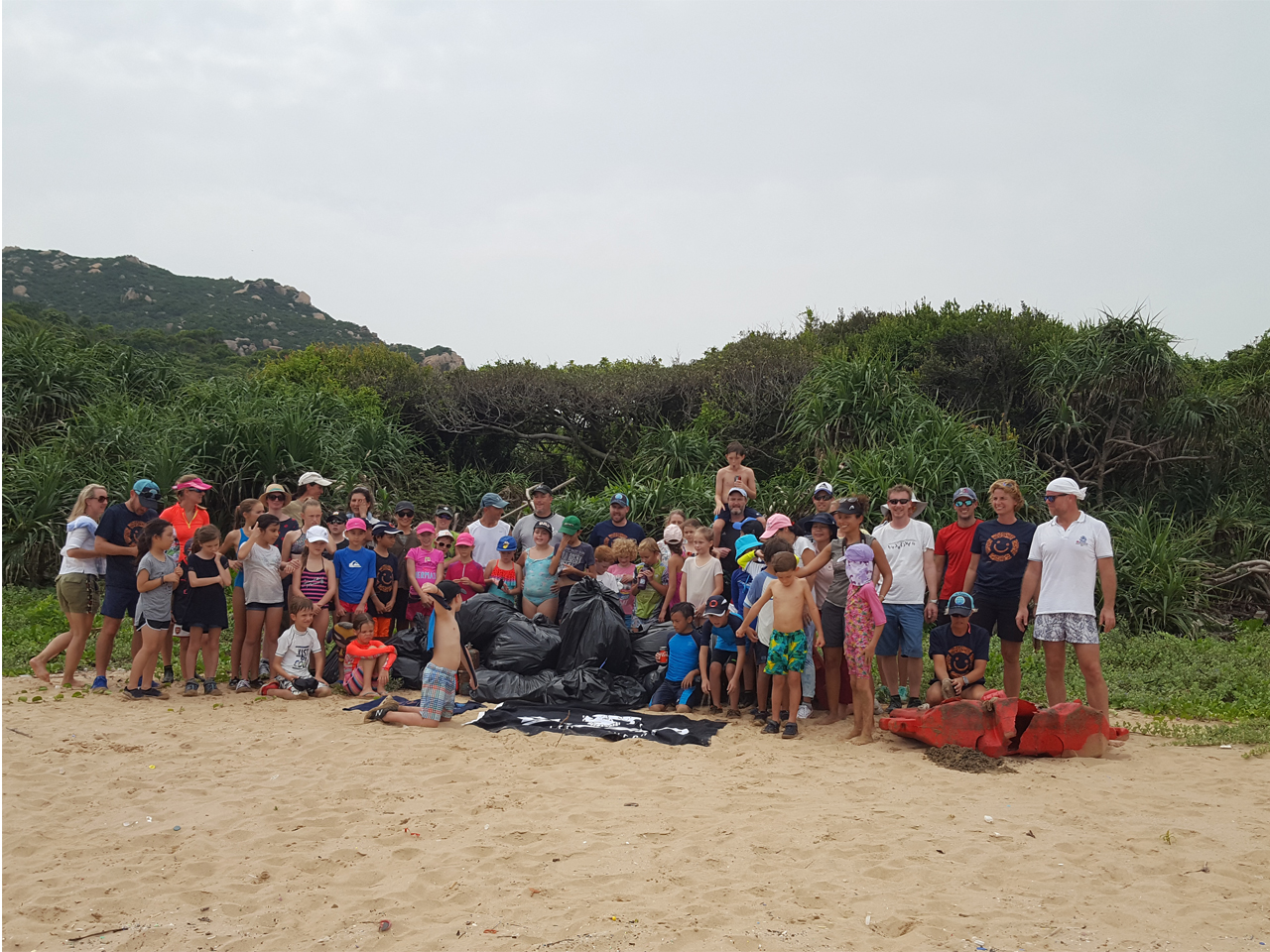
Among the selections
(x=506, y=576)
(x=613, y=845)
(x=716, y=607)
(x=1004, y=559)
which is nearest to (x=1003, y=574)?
(x=1004, y=559)

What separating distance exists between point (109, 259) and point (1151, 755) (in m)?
44.3

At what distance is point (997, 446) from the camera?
10.5 metres

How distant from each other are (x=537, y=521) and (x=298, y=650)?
7.51 ft

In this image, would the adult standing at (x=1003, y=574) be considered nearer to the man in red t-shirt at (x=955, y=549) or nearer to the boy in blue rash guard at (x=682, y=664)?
the man in red t-shirt at (x=955, y=549)

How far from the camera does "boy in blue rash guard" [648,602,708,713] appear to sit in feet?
22.4

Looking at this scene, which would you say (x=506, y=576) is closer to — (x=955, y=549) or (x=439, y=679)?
(x=439, y=679)

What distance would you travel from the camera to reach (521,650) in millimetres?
7297

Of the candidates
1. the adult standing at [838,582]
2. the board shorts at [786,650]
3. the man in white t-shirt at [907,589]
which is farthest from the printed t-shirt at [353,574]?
the man in white t-shirt at [907,589]

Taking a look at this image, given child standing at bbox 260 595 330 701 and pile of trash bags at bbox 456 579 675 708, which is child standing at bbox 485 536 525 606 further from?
child standing at bbox 260 595 330 701

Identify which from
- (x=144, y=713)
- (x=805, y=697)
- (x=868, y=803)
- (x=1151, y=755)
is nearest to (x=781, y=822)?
(x=868, y=803)

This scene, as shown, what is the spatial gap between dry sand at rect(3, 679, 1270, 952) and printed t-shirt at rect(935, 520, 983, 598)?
5.06 ft

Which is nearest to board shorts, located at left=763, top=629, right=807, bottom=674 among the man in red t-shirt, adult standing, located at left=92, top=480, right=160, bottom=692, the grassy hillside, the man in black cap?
the man in red t-shirt

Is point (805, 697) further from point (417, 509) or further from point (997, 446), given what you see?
point (417, 509)

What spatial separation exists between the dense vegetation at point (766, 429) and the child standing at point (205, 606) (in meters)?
4.43
